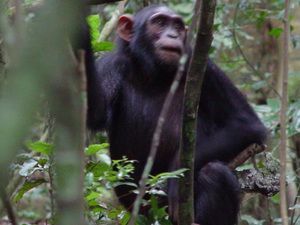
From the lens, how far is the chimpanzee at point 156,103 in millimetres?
4352

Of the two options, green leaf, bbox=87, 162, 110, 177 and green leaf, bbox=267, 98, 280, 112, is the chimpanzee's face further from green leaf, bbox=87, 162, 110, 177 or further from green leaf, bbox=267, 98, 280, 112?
green leaf, bbox=267, 98, 280, 112

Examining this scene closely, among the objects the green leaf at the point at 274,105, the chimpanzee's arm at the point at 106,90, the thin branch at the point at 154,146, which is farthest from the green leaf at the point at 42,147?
the green leaf at the point at 274,105

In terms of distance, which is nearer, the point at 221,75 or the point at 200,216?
the point at 200,216

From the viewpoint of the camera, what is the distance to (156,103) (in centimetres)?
455

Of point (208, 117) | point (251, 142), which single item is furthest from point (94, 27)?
point (251, 142)

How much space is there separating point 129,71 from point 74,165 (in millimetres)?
3171

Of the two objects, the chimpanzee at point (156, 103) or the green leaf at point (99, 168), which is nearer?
the green leaf at point (99, 168)

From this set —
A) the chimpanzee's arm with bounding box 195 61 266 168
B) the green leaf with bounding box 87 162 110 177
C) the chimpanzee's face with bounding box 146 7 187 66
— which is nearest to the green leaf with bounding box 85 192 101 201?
the green leaf with bounding box 87 162 110 177

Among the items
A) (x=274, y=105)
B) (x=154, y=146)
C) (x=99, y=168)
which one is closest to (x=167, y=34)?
(x=99, y=168)

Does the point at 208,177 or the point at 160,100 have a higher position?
the point at 160,100

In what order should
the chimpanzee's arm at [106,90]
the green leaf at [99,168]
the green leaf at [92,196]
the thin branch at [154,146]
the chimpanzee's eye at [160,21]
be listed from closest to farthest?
the thin branch at [154,146]
the green leaf at [92,196]
the green leaf at [99,168]
the chimpanzee's arm at [106,90]
the chimpanzee's eye at [160,21]

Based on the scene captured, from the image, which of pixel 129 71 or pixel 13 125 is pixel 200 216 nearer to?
pixel 129 71

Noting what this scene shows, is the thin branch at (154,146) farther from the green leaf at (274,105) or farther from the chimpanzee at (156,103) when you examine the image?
the green leaf at (274,105)

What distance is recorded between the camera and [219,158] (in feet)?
14.1
